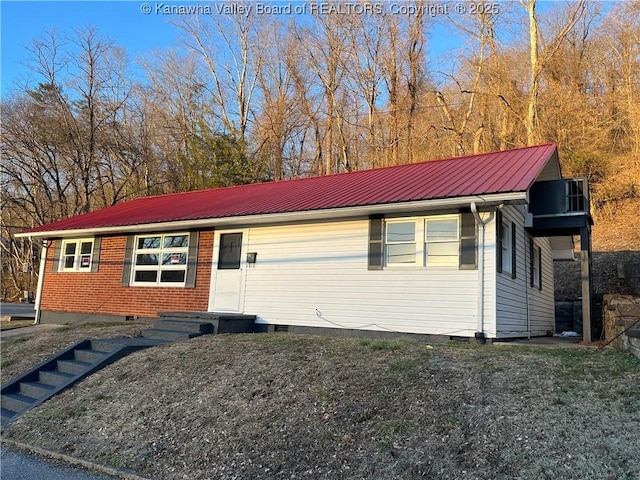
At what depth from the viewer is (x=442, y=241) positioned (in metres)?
9.21

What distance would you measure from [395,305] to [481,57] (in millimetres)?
18267

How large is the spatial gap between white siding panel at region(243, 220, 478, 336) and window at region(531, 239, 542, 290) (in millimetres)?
4343

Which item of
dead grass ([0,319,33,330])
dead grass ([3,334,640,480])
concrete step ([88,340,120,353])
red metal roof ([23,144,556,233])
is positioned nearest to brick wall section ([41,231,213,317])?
dead grass ([0,319,33,330])

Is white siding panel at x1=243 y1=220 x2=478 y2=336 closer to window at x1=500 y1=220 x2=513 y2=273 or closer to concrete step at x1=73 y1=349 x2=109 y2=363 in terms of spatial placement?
window at x1=500 y1=220 x2=513 y2=273

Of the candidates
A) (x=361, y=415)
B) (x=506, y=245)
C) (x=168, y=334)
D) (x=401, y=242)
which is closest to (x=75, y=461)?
(x=361, y=415)

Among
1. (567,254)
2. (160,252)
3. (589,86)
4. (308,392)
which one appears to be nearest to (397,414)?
(308,392)

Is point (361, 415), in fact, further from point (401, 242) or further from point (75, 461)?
point (401, 242)

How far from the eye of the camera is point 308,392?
19.6ft

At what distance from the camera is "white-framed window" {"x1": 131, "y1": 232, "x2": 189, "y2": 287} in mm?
12664

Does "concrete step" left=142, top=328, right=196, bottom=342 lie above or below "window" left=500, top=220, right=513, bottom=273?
below

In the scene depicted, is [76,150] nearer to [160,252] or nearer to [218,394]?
[160,252]

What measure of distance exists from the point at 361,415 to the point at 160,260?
9212 millimetres

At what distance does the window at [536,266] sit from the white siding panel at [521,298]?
164 millimetres

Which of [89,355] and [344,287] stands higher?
[344,287]
